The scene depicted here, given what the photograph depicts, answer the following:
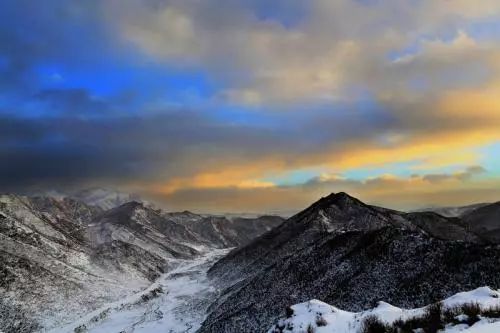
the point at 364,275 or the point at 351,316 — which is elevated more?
the point at 351,316

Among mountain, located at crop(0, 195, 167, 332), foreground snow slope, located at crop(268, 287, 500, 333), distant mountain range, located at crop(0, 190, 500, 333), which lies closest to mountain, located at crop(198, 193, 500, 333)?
distant mountain range, located at crop(0, 190, 500, 333)

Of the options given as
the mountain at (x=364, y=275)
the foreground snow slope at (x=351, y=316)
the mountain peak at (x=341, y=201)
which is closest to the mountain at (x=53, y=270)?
the mountain at (x=364, y=275)

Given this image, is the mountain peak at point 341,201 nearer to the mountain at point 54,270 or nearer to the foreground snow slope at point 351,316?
the mountain at point 54,270

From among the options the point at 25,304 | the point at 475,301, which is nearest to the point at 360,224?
the point at 25,304

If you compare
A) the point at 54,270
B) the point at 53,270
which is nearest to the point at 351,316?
the point at 53,270

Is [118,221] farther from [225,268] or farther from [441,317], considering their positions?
[441,317]

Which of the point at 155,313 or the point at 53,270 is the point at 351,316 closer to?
the point at 155,313
